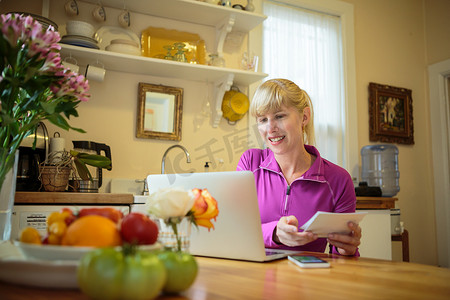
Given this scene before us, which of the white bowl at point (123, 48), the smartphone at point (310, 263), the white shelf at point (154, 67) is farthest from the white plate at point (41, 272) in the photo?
the white bowl at point (123, 48)

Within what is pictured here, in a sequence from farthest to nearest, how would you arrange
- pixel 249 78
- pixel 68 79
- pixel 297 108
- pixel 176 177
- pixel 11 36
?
pixel 249 78
pixel 297 108
pixel 176 177
pixel 68 79
pixel 11 36

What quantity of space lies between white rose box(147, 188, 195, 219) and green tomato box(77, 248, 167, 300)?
A: 0.23m

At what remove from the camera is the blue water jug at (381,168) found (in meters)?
3.62

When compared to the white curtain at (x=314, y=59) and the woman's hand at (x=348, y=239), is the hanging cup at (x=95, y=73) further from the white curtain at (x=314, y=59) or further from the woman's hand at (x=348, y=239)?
the woman's hand at (x=348, y=239)

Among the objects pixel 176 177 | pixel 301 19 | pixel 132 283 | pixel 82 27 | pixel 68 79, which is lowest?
pixel 132 283

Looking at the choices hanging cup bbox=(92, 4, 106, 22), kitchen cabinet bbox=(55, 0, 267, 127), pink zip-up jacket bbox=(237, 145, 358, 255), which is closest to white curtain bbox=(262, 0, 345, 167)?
kitchen cabinet bbox=(55, 0, 267, 127)

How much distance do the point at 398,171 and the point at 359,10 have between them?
5.24 ft

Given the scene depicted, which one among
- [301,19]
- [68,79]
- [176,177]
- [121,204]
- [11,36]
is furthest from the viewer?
[301,19]

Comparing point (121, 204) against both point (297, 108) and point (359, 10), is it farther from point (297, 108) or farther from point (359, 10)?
point (359, 10)

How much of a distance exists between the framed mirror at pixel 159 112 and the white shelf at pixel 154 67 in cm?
12

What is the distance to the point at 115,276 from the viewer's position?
507 mm

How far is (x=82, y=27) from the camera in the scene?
2545mm

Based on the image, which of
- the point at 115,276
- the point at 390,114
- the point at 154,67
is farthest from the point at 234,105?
the point at 115,276

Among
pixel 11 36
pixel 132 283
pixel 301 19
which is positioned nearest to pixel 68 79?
pixel 11 36
